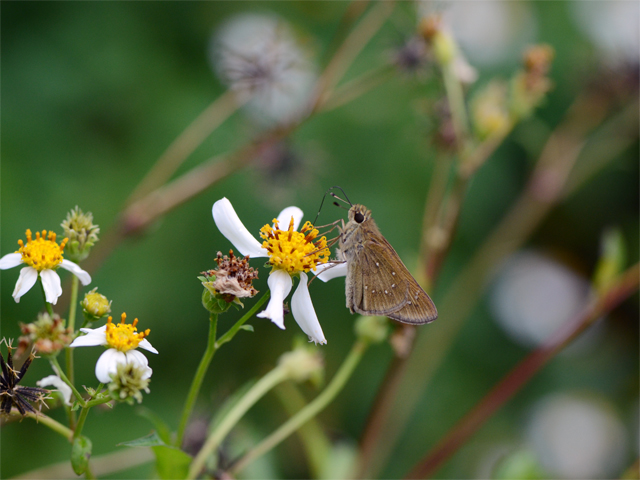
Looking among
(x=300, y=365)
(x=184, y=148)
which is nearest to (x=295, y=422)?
(x=300, y=365)

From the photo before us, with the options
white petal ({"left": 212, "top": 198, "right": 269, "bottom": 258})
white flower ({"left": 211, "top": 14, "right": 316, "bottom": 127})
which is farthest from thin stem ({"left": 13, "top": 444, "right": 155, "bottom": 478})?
white flower ({"left": 211, "top": 14, "right": 316, "bottom": 127})

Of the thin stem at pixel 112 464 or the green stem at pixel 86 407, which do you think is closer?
the green stem at pixel 86 407

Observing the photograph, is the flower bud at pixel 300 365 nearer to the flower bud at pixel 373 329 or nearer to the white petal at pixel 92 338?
the flower bud at pixel 373 329

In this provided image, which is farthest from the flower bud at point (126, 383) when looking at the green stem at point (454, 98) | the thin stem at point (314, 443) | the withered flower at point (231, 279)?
the green stem at point (454, 98)

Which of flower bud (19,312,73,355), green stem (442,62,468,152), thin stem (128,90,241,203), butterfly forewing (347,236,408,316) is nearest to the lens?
flower bud (19,312,73,355)

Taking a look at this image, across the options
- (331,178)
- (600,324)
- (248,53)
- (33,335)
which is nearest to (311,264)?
(33,335)

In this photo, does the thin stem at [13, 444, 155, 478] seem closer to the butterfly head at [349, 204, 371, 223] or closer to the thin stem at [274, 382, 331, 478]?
the thin stem at [274, 382, 331, 478]

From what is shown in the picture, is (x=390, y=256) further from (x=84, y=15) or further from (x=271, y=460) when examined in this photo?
(x=84, y=15)

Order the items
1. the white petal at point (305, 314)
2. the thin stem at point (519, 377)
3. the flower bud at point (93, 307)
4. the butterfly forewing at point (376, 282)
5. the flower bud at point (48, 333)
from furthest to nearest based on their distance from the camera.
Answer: the thin stem at point (519, 377)
the butterfly forewing at point (376, 282)
the white petal at point (305, 314)
the flower bud at point (93, 307)
the flower bud at point (48, 333)
